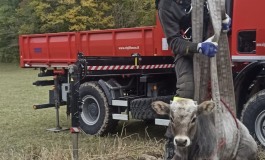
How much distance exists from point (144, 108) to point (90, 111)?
4.74ft

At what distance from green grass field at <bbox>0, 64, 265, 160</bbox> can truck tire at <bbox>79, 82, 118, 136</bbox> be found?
7.6 inches

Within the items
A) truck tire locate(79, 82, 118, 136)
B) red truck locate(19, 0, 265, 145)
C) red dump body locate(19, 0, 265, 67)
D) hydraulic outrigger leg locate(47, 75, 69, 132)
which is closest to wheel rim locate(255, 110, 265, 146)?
red truck locate(19, 0, 265, 145)

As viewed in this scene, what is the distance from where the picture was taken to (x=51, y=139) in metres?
9.59

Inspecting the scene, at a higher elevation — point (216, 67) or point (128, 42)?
point (128, 42)

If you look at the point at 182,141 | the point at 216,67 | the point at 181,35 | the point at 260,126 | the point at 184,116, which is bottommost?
the point at 260,126

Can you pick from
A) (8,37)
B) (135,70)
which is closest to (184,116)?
(135,70)

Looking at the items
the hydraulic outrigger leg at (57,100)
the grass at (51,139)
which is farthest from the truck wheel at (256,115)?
the hydraulic outrigger leg at (57,100)

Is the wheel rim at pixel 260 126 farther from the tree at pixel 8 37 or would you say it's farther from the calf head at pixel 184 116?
the tree at pixel 8 37

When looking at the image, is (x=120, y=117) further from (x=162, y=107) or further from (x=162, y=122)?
(x=162, y=107)

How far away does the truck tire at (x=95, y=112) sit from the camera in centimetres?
955

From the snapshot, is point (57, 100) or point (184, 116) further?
point (57, 100)

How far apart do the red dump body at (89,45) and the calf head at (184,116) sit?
4.65 m

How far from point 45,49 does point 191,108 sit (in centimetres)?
762

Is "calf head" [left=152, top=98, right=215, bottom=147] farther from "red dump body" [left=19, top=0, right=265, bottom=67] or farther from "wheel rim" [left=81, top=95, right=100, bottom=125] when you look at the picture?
"wheel rim" [left=81, top=95, right=100, bottom=125]
